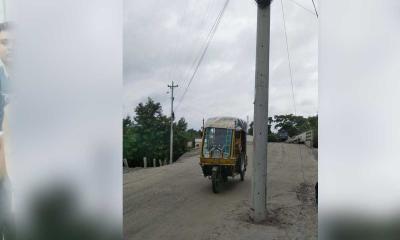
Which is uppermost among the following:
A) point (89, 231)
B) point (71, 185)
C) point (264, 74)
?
point (264, 74)

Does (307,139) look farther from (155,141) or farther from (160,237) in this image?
(160,237)

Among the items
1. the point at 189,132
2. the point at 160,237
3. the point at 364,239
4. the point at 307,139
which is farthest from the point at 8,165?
the point at 189,132

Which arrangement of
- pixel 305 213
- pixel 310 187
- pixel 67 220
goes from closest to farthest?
pixel 67 220
pixel 305 213
pixel 310 187

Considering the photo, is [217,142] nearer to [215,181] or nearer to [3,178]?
[215,181]

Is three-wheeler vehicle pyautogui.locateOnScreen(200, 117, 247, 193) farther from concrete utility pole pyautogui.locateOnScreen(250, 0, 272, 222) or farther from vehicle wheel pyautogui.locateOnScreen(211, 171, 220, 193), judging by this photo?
concrete utility pole pyautogui.locateOnScreen(250, 0, 272, 222)

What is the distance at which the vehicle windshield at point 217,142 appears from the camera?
33.9ft

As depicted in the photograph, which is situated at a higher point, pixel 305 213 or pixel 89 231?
pixel 89 231

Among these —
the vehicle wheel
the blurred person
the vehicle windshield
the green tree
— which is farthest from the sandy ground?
the green tree

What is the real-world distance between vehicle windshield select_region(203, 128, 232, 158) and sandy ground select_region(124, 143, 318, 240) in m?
1.03

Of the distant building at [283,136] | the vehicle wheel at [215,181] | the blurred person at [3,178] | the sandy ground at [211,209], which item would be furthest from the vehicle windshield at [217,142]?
the distant building at [283,136]

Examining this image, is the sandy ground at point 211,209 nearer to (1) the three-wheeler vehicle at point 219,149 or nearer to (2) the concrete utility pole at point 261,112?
(2) the concrete utility pole at point 261,112

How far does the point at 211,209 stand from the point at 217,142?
7.79ft

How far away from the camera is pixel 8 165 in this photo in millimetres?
2525

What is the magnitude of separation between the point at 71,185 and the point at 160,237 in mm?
3957
